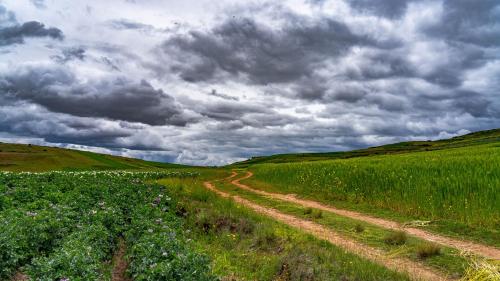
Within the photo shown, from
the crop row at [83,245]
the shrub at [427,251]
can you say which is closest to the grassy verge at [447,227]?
the shrub at [427,251]

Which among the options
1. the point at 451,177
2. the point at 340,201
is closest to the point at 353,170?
the point at 340,201

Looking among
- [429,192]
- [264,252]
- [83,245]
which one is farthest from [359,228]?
[83,245]

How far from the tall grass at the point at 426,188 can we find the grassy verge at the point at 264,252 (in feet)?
27.4

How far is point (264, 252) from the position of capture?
12.1 metres

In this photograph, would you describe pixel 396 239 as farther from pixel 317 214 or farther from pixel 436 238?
pixel 317 214

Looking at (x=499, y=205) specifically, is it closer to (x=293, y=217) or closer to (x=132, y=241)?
(x=293, y=217)

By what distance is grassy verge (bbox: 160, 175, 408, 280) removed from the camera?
955 cm

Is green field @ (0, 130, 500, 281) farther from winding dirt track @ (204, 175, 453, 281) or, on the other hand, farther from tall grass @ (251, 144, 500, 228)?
winding dirt track @ (204, 175, 453, 281)

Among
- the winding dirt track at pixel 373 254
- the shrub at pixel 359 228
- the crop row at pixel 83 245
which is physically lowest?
the winding dirt track at pixel 373 254

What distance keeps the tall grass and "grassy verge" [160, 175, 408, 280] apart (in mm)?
8362

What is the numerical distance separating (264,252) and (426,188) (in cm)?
1264

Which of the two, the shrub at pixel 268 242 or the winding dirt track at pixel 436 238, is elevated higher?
the shrub at pixel 268 242

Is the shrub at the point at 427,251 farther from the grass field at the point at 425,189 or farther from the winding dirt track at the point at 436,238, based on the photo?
the grass field at the point at 425,189

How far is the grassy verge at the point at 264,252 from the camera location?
9555 millimetres
